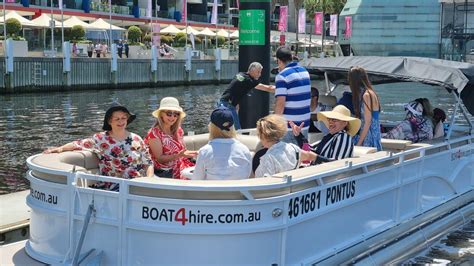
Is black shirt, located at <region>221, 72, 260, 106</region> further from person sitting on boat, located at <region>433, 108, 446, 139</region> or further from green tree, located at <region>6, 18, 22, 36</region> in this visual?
green tree, located at <region>6, 18, 22, 36</region>

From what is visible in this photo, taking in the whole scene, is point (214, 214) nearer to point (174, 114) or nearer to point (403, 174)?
point (174, 114)

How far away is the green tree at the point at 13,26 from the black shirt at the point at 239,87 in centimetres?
3365

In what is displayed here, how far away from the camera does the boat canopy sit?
730 centimetres

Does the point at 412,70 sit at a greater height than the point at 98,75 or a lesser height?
greater

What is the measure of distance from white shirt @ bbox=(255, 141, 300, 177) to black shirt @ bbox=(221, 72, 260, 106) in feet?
10.6

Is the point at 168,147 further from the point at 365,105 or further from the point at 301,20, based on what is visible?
the point at 301,20

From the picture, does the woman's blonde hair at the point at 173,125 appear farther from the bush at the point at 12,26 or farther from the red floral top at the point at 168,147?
the bush at the point at 12,26

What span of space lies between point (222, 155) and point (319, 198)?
0.89 metres

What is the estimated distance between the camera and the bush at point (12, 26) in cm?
3875

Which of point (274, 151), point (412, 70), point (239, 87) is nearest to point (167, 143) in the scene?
point (274, 151)

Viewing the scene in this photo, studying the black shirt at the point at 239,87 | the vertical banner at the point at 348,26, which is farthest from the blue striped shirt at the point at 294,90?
the vertical banner at the point at 348,26

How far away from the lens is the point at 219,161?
5016 mm

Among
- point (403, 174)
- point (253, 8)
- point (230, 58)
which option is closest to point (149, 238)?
point (403, 174)

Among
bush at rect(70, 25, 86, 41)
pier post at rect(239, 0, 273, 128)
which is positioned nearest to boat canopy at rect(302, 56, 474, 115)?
pier post at rect(239, 0, 273, 128)
